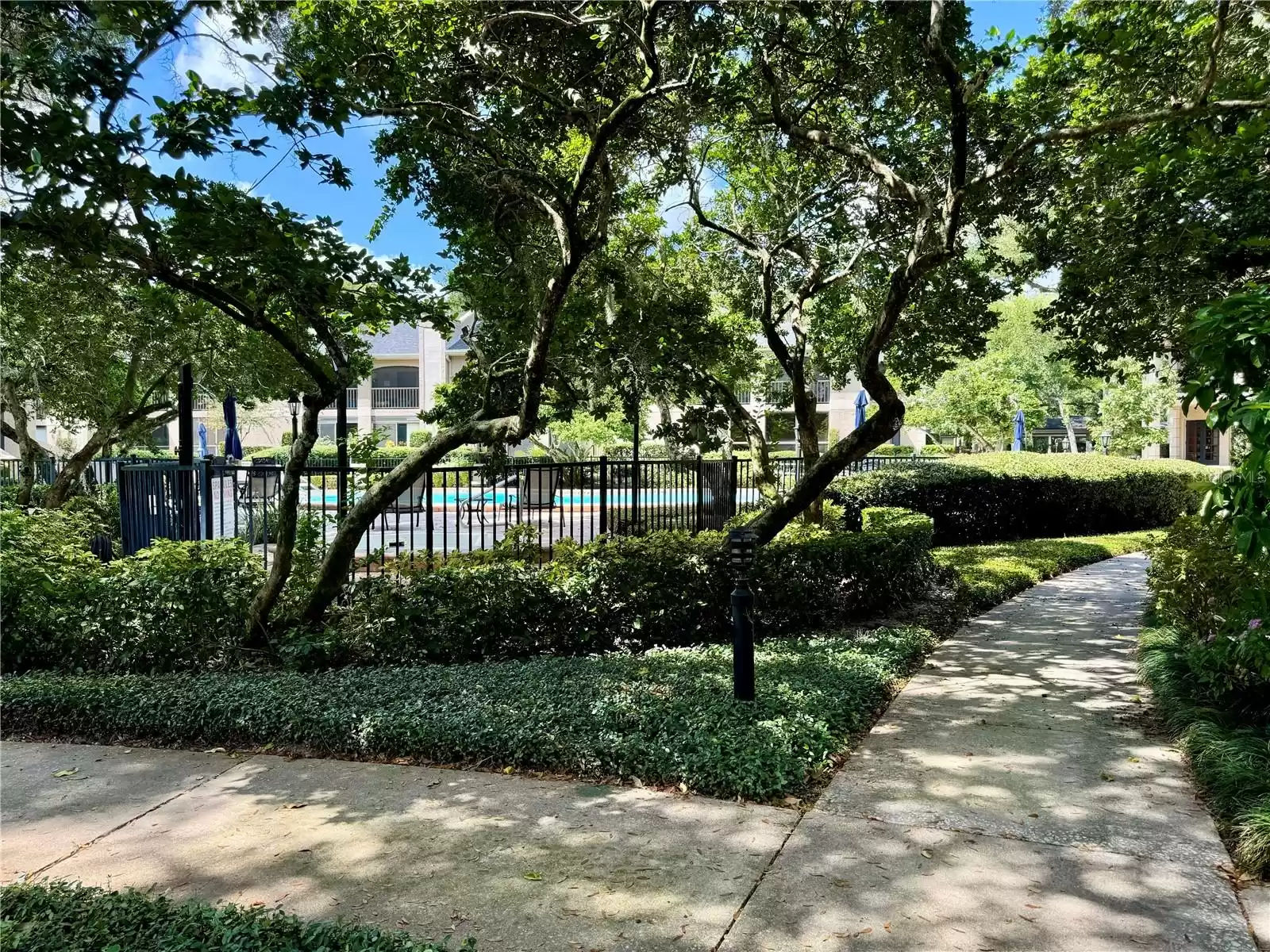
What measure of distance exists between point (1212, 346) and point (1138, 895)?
2.20m

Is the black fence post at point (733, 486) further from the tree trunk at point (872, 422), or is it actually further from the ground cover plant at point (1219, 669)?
the ground cover plant at point (1219, 669)

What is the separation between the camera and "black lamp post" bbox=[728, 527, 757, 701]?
486cm

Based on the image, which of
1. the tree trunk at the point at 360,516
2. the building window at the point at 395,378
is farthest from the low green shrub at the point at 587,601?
the building window at the point at 395,378

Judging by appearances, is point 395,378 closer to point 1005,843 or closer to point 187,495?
point 187,495

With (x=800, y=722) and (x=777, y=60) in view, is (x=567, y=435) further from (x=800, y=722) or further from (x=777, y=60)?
(x=800, y=722)

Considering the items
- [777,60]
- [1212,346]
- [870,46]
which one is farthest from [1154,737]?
[777,60]

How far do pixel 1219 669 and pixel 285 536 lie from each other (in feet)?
20.6

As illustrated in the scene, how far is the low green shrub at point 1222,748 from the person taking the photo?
3326mm

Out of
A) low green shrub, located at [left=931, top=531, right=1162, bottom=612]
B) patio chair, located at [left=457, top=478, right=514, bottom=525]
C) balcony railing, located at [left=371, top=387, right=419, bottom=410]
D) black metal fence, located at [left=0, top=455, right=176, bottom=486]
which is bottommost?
low green shrub, located at [left=931, top=531, right=1162, bottom=612]

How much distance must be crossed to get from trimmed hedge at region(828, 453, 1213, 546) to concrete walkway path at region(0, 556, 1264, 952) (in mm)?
7999

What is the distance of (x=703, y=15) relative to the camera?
23.7 ft

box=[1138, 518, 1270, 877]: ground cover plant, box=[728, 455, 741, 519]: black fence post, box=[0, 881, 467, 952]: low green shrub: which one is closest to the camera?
box=[0, 881, 467, 952]: low green shrub

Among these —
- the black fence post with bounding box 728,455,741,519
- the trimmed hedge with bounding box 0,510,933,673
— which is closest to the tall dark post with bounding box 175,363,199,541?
the trimmed hedge with bounding box 0,510,933,673

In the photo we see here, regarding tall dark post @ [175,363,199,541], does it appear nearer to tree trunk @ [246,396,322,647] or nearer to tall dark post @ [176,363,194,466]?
tall dark post @ [176,363,194,466]
